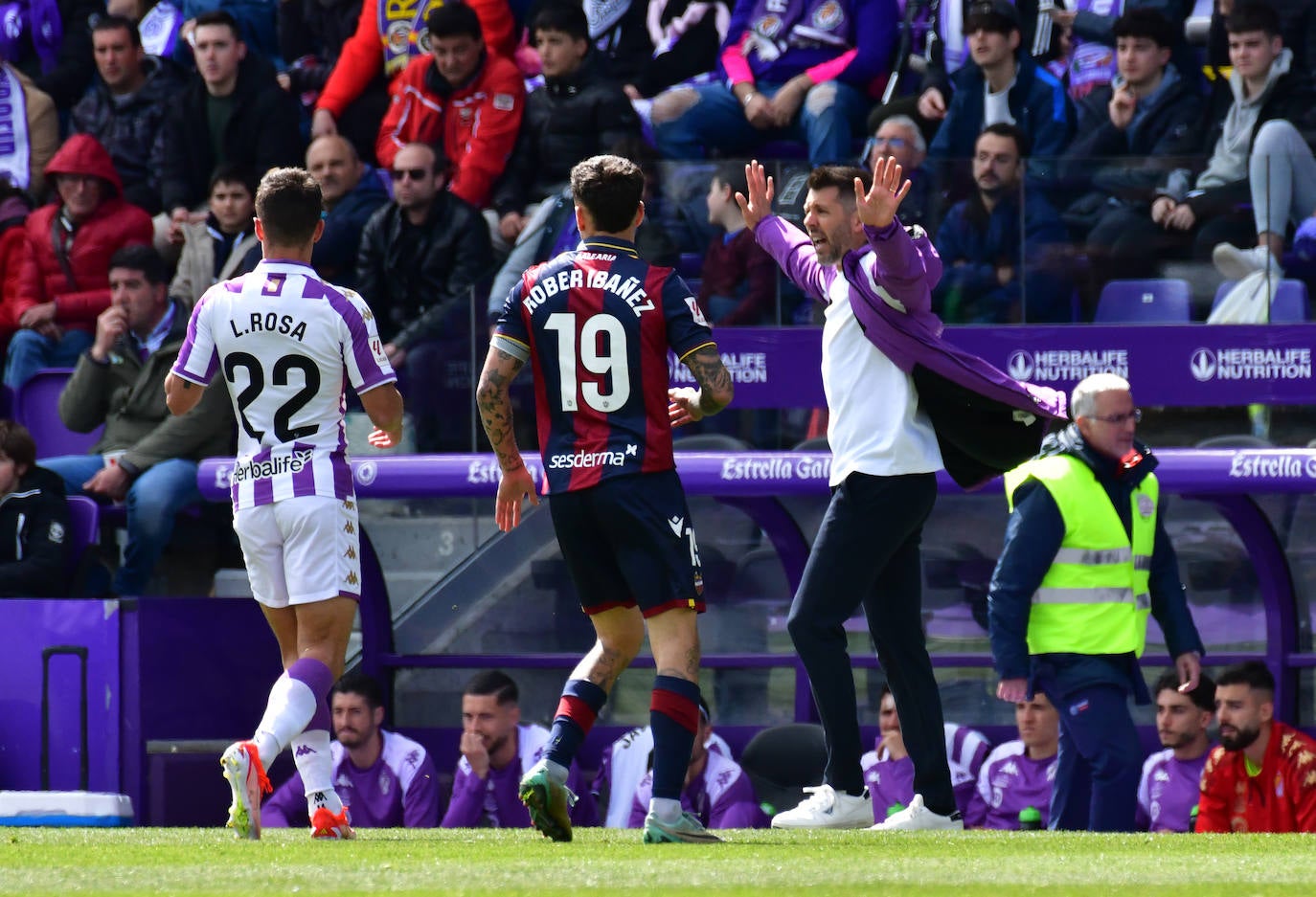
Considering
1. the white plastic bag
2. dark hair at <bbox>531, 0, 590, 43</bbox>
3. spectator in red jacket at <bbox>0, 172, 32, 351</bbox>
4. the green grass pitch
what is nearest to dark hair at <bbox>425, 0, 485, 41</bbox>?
dark hair at <bbox>531, 0, 590, 43</bbox>

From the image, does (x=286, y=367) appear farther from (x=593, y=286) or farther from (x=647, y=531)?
(x=647, y=531)

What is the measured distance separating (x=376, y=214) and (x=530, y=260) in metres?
1.74

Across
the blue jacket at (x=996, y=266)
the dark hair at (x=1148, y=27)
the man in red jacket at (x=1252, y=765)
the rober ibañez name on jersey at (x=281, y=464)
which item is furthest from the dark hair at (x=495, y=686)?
the dark hair at (x=1148, y=27)

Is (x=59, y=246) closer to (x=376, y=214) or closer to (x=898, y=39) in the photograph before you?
(x=376, y=214)

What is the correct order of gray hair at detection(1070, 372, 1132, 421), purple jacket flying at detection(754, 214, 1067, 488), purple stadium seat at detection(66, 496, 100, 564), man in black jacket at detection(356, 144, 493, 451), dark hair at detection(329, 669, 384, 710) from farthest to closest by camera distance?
man in black jacket at detection(356, 144, 493, 451), purple stadium seat at detection(66, 496, 100, 564), dark hair at detection(329, 669, 384, 710), gray hair at detection(1070, 372, 1132, 421), purple jacket flying at detection(754, 214, 1067, 488)

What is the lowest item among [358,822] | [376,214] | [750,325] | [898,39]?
[358,822]

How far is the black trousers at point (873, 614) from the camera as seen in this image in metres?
6.07

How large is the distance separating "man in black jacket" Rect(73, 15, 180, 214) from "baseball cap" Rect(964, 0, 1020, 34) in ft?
16.8

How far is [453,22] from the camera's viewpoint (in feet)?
38.7

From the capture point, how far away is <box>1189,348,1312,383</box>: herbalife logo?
8.87m

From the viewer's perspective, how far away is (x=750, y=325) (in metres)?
9.28

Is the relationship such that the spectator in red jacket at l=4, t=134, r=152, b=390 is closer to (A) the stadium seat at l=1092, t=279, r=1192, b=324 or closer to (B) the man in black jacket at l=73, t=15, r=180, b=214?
(B) the man in black jacket at l=73, t=15, r=180, b=214

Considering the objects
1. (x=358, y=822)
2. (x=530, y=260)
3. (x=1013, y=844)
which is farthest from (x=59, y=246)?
(x=1013, y=844)

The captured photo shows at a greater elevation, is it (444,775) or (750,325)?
(750,325)
